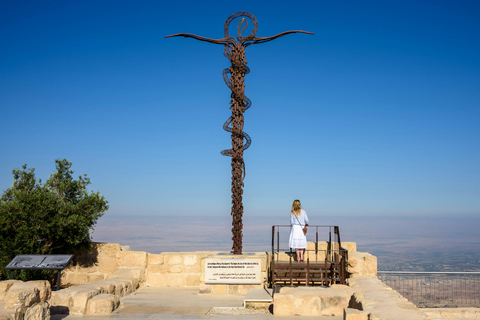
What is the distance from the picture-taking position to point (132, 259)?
12141mm

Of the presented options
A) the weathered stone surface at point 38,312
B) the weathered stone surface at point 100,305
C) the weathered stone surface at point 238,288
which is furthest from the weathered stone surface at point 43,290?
the weathered stone surface at point 238,288

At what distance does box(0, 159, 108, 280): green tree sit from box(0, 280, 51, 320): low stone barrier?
14.2 ft

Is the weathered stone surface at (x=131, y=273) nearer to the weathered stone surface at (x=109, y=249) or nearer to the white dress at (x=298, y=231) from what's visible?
the weathered stone surface at (x=109, y=249)

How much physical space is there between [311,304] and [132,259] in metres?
6.00

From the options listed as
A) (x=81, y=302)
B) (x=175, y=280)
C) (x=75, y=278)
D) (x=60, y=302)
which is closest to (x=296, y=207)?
(x=175, y=280)

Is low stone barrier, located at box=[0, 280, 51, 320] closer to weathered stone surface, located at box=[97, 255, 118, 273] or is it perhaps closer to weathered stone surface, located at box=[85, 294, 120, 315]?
weathered stone surface, located at box=[85, 294, 120, 315]

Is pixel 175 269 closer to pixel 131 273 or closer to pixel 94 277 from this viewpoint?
pixel 131 273

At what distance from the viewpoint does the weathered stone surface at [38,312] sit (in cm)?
649

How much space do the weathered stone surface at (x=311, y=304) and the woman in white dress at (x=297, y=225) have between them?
8.47ft

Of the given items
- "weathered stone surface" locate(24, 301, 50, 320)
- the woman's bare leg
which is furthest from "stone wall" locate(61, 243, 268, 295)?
"weathered stone surface" locate(24, 301, 50, 320)

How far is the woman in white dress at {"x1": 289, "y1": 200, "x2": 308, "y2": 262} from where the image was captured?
34.2 ft

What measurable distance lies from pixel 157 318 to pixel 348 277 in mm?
4571

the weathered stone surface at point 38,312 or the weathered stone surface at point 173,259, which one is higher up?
the weathered stone surface at point 173,259

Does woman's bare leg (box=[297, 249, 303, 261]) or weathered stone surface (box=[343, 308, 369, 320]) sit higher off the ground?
woman's bare leg (box=[297, 249, 303, 261])
